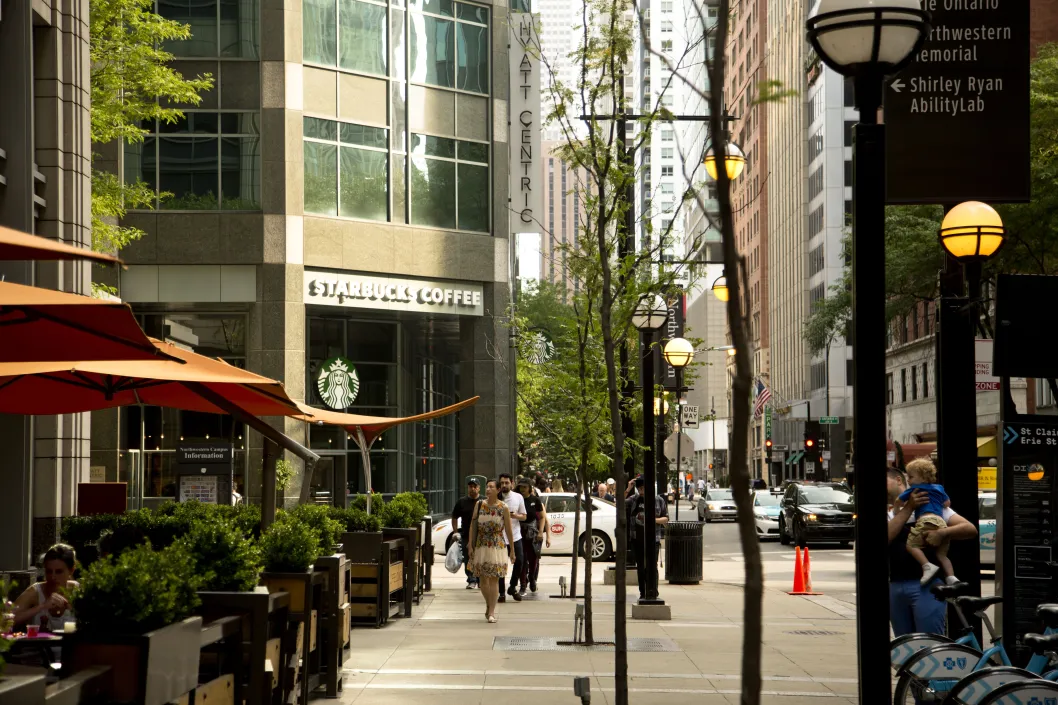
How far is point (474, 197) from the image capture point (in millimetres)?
36781

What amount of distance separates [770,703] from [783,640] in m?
5.09

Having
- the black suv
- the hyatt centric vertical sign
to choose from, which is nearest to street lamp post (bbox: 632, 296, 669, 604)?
the black suv

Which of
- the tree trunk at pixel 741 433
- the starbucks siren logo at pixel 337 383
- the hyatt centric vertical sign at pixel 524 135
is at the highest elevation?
the hyatt centric vertical sign at pixel 524 135

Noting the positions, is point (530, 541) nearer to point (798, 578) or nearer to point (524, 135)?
point (798, 578)

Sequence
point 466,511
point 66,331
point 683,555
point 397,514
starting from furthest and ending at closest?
point 683,555, point 466,511, point 397,514, point 66,331

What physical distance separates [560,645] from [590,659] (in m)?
1.16

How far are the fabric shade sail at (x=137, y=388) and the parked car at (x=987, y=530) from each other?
50.8ft

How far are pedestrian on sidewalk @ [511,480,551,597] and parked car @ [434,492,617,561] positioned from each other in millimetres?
3563

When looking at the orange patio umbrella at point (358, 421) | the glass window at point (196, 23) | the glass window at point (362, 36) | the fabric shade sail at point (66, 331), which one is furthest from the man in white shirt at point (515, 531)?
the glass window at point (196, 23)

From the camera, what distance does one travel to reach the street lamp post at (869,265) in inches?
223

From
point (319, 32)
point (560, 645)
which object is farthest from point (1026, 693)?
point (319, 32)

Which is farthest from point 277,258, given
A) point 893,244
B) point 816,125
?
point 816,125

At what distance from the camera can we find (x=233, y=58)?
1314 inches

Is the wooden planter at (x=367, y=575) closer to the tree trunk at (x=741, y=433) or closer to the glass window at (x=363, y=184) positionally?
the tree trunk at (x=741, y=433)
